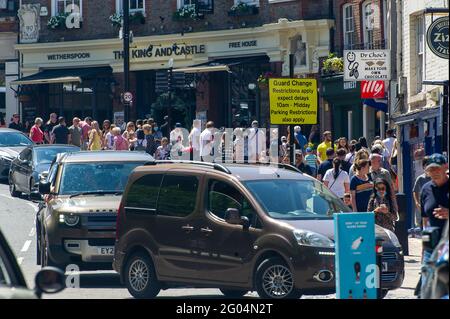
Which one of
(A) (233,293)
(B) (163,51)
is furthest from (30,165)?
(A) (233,293)

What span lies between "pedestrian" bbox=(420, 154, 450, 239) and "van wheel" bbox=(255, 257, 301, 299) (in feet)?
6.26

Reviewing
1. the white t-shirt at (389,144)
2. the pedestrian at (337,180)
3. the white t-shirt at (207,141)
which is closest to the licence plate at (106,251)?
the pedestrian at (337,180)

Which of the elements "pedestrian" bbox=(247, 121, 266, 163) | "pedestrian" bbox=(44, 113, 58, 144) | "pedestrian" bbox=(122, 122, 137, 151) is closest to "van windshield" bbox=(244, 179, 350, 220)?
"pedestrian" bbox=(247, 121, 266, 163)

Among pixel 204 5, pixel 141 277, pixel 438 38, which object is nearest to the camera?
pixel 141 277

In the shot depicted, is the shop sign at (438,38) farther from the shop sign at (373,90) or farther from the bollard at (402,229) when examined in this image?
the shop sign at (373,90)

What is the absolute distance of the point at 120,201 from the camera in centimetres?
1866

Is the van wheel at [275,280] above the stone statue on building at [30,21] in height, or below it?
below

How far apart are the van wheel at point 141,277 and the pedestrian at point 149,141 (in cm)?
1798

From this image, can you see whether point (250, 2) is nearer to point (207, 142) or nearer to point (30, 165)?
point (207, 142)

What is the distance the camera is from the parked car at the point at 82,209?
62.4ft

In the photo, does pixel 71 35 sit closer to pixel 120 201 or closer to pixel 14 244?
pixel 14 244

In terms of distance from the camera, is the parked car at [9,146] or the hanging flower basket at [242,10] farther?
the hanging flower basket at [242,10]

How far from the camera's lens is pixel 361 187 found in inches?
778

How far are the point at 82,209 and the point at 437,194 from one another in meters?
6.48
